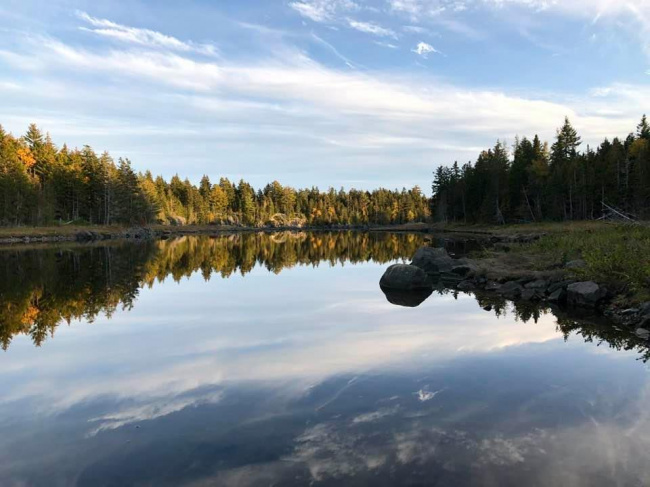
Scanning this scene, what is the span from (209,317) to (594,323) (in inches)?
604

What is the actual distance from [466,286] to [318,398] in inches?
745

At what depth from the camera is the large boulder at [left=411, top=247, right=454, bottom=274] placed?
3175 cm

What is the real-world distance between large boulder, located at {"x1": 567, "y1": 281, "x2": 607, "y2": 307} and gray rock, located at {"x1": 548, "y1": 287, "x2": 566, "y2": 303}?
16.0 inches

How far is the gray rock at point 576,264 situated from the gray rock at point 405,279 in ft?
24.6

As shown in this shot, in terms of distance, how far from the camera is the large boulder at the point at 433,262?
104 ft

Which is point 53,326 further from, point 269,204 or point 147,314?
point 269,204

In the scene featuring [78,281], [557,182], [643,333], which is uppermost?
[557,182]

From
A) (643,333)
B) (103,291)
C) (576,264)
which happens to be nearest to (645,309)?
(643,333)

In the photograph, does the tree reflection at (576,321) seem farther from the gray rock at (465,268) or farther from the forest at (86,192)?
the forest at (86,192)

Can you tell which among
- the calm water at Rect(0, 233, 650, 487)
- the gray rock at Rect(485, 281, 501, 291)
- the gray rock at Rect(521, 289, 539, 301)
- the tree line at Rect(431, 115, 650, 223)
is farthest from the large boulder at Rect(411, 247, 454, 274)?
the tree line at Rect(431, 115, 650, 223)

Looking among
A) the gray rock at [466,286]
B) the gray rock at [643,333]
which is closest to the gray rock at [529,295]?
the gray rock at [466,286]

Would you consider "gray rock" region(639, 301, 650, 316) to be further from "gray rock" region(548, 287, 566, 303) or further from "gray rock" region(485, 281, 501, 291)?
"gray rock" region(485, 281, 501, 291)

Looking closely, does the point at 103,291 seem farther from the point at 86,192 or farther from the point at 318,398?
the point at 86,192

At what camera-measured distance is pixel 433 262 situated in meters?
32.1
